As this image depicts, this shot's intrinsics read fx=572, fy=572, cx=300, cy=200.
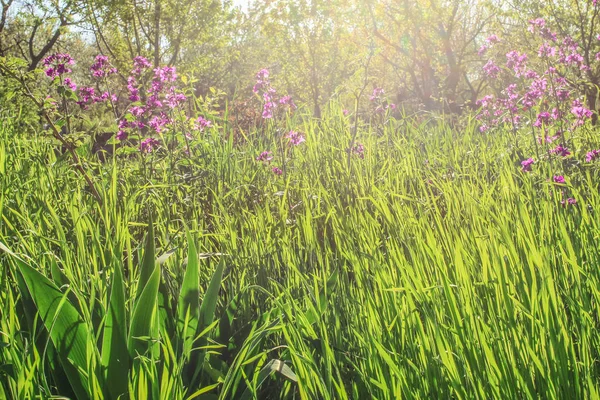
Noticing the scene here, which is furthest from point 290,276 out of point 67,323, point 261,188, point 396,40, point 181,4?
point 396,40

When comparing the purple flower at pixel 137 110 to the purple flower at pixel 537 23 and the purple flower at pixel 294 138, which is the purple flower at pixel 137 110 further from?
the purple flower at pixel 537 23

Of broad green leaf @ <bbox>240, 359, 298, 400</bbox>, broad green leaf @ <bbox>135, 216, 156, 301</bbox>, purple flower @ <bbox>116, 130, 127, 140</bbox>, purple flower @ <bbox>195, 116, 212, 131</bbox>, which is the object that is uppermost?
purple flower @ <bbox>195, 116, 212, 131</bbox>

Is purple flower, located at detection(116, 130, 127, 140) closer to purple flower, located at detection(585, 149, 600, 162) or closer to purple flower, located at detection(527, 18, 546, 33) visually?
purple flower, located at detection(585, 149, 600, 162)

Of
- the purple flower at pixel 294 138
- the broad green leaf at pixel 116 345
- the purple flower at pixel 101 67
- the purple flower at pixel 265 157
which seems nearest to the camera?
the broad green leaf at pixel 116 345

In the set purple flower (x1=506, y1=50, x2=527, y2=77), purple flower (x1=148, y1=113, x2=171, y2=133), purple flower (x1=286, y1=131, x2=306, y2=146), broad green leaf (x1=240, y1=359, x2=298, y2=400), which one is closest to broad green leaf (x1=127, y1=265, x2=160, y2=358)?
broad green leaf (x1=240, y1=359, x2=298, y2=400)

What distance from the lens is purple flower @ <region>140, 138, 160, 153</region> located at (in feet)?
10.6

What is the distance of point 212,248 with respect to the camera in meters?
2.37

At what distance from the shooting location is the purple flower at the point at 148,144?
10.6 ft

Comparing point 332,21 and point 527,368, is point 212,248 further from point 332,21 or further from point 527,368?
point 332,21

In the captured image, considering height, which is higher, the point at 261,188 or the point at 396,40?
the point at 396,40

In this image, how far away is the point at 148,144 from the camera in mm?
3318

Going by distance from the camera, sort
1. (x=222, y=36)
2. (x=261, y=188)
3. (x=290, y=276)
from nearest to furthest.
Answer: (x=290, y=276)
(x=261, y=188)
(x=222, y=36)

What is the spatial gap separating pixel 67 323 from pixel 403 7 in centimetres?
2225

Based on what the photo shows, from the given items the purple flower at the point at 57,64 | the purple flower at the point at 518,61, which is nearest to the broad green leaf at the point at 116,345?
the purple flower at the point at 57,64
